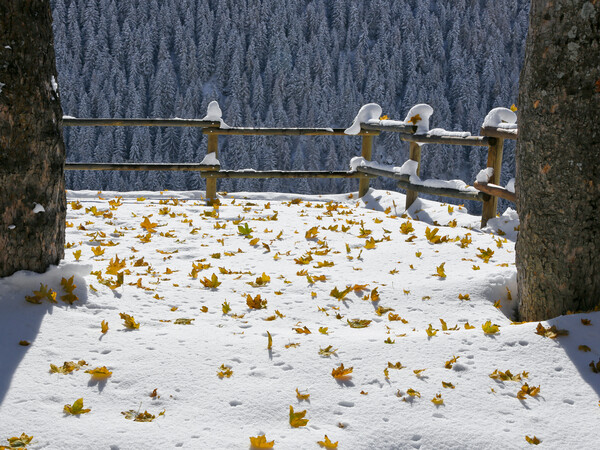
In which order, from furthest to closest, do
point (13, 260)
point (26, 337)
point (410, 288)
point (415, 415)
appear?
point (410, 288)
point (13, 260)
point (26, 337)
point (415, 415)

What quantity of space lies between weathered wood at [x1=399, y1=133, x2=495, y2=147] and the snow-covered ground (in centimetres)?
175

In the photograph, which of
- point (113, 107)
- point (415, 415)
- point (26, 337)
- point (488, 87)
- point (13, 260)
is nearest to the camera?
point (415, 415)

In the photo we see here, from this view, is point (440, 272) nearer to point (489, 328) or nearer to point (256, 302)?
point (489, 328)

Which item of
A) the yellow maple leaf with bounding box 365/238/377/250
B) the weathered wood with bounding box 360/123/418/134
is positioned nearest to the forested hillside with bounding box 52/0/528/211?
A: the weathered wood with bounding box 360/123/418/134

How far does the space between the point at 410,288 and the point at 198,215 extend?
12.4 feet

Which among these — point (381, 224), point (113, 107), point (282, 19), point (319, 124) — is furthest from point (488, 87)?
point (381, 224)

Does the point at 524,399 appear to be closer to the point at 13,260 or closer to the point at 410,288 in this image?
the point at 410,288

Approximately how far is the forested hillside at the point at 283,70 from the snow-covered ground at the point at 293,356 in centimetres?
5253

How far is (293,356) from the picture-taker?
2762 millimetres

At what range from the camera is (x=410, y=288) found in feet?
12.5

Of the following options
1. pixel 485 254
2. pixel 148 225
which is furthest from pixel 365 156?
pixel 485 254

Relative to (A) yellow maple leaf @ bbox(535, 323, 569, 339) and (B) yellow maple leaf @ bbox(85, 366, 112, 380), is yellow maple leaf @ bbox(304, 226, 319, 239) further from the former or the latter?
(B) yellow maple leaf @ bbox(85, 366, 112, 380)

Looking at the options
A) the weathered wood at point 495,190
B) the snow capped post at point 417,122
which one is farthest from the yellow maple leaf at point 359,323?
the snow capped post at point 417,122

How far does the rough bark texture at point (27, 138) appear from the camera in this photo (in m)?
2.95
